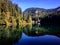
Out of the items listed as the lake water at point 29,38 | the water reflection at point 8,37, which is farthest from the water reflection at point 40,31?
the water reflection at point 8,37

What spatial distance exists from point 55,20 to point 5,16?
69.1 metres

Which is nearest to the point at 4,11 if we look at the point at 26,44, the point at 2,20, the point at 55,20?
the point at 2,20

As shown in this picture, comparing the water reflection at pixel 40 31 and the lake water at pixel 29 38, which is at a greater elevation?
the lake water at pixel 29 38

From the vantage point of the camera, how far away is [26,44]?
2120cm

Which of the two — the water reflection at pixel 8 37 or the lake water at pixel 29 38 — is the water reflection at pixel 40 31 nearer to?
the lake water at pixel 29 38

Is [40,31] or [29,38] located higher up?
[29,38]

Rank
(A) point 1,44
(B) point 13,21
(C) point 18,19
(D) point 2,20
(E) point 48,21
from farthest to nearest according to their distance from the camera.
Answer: (E) point 48,21 → (C) point 18,19 → (B) point 13,21 → (D) point 2,20 → (A) point 1,44

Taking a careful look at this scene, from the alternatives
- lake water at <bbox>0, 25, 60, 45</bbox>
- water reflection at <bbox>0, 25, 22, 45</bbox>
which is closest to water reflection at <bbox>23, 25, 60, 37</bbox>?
lake water at <bbox>0, 25, 60, 45</bbox>

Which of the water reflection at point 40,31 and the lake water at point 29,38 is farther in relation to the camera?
the water reflection at point 40,31

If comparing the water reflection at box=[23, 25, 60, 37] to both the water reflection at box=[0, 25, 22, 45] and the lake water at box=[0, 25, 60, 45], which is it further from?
the water reflection at box=[0, 25, 22, 45]

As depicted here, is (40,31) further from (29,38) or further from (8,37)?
(8,37)

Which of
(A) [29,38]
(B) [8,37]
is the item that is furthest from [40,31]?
(B) [8,37]

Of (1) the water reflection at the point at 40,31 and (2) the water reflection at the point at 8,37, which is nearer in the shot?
(2) the water reflection at the point at 8,37

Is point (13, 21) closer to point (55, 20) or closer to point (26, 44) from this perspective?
point (26, 44)
